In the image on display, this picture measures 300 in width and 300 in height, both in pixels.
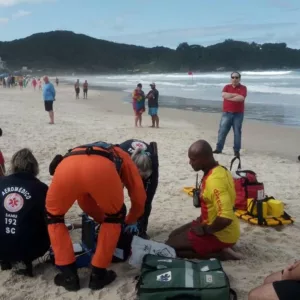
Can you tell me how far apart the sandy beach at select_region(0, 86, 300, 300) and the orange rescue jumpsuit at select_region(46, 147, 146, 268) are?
32 cm

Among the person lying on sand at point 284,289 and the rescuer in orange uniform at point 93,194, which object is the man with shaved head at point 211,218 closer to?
the rescuer in orange uniform at point 93,194

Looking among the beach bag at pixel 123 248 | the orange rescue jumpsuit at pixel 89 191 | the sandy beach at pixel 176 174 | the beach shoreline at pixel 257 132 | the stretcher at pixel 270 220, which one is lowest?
the beach shoreline at pixel 257 132

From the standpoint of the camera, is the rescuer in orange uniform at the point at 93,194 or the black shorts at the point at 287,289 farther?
the rescuer in orange uniform at the point at 93,194

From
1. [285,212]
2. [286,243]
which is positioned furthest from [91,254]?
[285,212]

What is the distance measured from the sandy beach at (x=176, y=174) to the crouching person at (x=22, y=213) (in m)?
0.21

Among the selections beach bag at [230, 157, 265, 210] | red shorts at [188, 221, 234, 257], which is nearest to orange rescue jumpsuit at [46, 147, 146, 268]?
red shorts at [188, 221, 234, 257]

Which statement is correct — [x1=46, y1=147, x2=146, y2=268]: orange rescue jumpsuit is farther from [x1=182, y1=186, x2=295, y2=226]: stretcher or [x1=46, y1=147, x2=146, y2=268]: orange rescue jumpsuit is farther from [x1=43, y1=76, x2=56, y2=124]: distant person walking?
[x1=43, y1=76, x2=56, y2=124]: distant person walking

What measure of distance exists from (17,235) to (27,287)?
394 mm

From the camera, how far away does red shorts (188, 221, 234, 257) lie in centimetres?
389

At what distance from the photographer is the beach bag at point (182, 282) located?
3.07 m

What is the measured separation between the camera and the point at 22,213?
357cm

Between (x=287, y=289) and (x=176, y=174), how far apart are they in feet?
14.9

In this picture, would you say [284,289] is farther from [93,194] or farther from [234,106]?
[234,106]

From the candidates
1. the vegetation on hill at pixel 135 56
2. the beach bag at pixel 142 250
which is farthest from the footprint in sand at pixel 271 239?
the vegetation on hill at pixel 135 56
